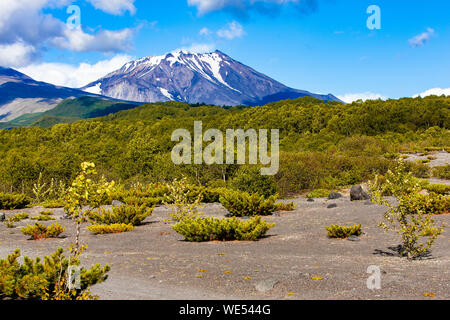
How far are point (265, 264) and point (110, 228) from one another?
6.16m

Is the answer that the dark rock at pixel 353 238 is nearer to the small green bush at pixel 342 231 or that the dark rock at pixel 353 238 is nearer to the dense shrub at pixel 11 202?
the small green bush at pixel 342 231

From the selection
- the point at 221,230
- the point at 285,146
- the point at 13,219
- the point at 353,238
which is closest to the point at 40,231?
the point at 13,219

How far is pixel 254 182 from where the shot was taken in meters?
17.7

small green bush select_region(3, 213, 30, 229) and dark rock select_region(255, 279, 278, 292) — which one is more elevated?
dark rock select_region(255, 279, 278, 292)

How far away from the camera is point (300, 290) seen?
527 cm

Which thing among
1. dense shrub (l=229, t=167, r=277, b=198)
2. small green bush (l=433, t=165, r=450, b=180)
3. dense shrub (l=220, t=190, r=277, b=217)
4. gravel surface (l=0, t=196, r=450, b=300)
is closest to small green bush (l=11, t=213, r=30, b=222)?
gravel surface (l=0, t=196, r=450, b=300)

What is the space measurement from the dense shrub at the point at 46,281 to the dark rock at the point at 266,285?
2191 millimetres

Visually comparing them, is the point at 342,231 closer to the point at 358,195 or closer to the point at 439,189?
the point at 358,195

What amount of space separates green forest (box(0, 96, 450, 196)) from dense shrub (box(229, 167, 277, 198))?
0.05 metres

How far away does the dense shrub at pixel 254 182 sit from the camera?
17.6 meters

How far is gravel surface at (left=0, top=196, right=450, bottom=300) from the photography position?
17.2ft

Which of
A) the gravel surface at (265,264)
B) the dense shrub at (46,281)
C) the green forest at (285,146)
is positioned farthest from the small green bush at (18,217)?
the dense shrub at (46,281)

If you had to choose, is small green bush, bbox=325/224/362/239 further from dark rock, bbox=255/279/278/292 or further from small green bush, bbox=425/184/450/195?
small green bush, bbox=425/184/450/195
